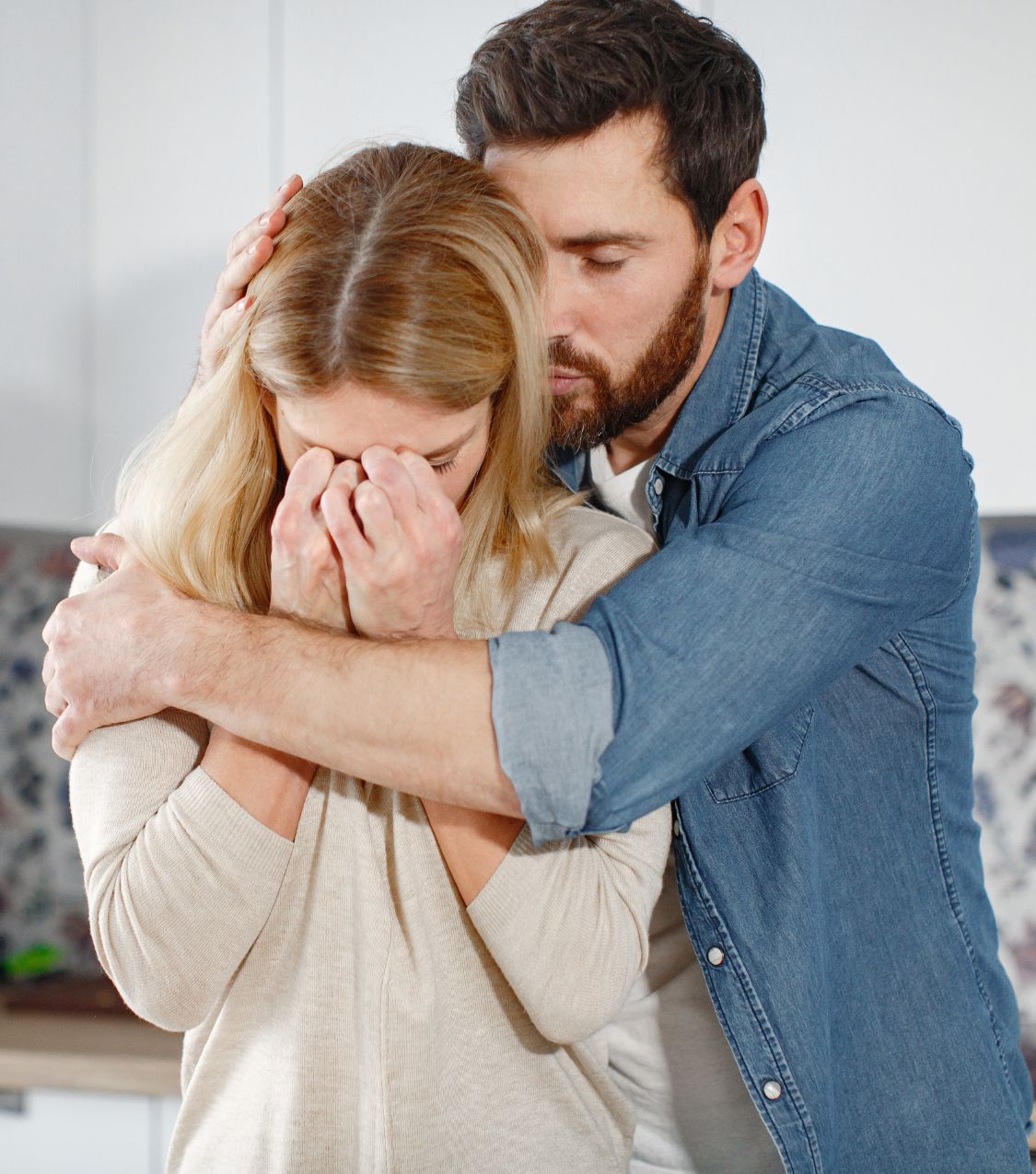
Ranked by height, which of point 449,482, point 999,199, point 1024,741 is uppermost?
point 999,199

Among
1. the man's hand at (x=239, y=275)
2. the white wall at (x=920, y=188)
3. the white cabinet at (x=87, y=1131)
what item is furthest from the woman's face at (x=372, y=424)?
the white cabinet at (x=87, y=1131)

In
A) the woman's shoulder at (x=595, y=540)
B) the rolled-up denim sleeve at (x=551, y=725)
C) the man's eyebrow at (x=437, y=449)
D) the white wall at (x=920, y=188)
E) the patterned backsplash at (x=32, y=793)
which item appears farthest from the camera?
the patterned backsplash at (x=32, y=793)

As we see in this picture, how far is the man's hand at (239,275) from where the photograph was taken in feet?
3.38

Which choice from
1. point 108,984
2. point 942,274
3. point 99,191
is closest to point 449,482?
point 942,274

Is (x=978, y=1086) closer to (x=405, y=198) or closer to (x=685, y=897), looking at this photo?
(x=685, y=897)

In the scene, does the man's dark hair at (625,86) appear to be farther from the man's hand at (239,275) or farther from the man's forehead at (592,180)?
the man's hand at (239,275)

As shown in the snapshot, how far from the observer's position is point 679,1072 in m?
1.12

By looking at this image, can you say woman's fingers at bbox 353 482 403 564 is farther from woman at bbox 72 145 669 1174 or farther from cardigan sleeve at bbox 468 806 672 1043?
cardigan sleeve at bbox 468 806 672 1043

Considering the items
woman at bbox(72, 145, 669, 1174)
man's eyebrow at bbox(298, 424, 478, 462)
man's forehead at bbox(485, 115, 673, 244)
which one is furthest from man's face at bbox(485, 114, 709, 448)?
man's eyebrow at bbox(298, 424, 478, 462)

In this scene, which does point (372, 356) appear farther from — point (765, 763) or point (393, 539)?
point (765, 763)

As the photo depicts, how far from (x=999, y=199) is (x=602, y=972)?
1.33 metres

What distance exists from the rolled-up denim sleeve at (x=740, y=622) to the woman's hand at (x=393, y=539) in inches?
3.3

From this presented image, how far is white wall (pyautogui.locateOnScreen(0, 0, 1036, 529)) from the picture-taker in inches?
67.1

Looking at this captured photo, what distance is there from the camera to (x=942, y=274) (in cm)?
172
